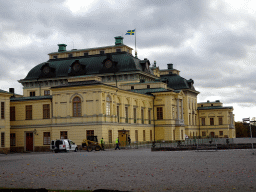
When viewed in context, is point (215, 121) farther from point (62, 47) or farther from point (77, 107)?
point (77, 107)

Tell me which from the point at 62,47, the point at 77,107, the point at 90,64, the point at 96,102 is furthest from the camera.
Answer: the point at 62,47

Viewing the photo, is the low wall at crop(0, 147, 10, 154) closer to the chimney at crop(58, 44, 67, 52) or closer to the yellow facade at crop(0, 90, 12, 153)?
the yellow facade at crop(0, 90, 12, 153)

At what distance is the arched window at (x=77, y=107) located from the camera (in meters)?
59.6

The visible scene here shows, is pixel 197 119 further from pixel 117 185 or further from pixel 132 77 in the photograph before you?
pixel 117 185

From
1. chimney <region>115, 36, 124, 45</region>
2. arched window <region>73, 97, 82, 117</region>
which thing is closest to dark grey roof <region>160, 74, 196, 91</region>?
chimney <region>115, 36, 124, 45</region>

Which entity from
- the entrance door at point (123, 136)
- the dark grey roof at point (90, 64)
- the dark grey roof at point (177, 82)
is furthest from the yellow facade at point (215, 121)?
the entrance door at point (123, 136)

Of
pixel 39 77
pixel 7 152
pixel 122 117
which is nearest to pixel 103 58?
pixel 39 77

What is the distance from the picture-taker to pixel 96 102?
58.2 m

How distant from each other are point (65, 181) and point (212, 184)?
6.21 metres

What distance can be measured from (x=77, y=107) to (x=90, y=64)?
2523cm

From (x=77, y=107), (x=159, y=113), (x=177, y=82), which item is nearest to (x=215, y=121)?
(x=177, y=82)

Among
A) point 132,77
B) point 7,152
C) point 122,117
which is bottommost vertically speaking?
point 7,152

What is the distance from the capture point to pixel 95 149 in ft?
171

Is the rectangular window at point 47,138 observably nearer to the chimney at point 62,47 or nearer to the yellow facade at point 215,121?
the chimney at point 62,47
